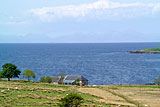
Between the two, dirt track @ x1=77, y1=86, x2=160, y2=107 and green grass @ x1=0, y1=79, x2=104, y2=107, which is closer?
green grass @ x1=0, y1=79, x2=104, y2=107

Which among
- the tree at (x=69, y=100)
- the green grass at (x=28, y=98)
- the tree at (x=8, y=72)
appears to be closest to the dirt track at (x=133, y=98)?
the green grass at (x=28, y=98)

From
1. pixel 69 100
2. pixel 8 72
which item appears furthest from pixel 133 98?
pixel 8 72

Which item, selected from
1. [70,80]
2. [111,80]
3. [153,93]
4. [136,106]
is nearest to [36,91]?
[136,106]

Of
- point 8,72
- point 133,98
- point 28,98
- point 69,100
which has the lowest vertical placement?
point 133,98

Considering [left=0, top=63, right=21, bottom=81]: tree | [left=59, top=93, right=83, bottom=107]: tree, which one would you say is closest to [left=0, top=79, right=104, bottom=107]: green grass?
[left=59, top=93, right=83, bottom=107]: tree

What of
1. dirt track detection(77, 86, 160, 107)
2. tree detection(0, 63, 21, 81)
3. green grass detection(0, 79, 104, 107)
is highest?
tree detection(0, 63, 21, 81)

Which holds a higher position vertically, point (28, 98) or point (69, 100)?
point (69, 100)

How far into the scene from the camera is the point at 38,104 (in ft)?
116

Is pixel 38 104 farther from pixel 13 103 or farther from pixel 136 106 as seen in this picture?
pixel 136 106

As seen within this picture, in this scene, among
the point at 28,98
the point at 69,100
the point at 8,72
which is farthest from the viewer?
the point at 8,72

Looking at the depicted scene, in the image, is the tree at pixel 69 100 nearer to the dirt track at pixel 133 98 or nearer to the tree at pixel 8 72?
the dirt track at pixel 133 98

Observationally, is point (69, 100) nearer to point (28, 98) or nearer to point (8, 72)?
point (28, 98)

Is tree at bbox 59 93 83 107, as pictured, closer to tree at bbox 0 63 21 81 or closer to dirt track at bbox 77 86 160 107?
dirt track at bbox 77 86 160 107

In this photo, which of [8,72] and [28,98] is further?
[8,72]
